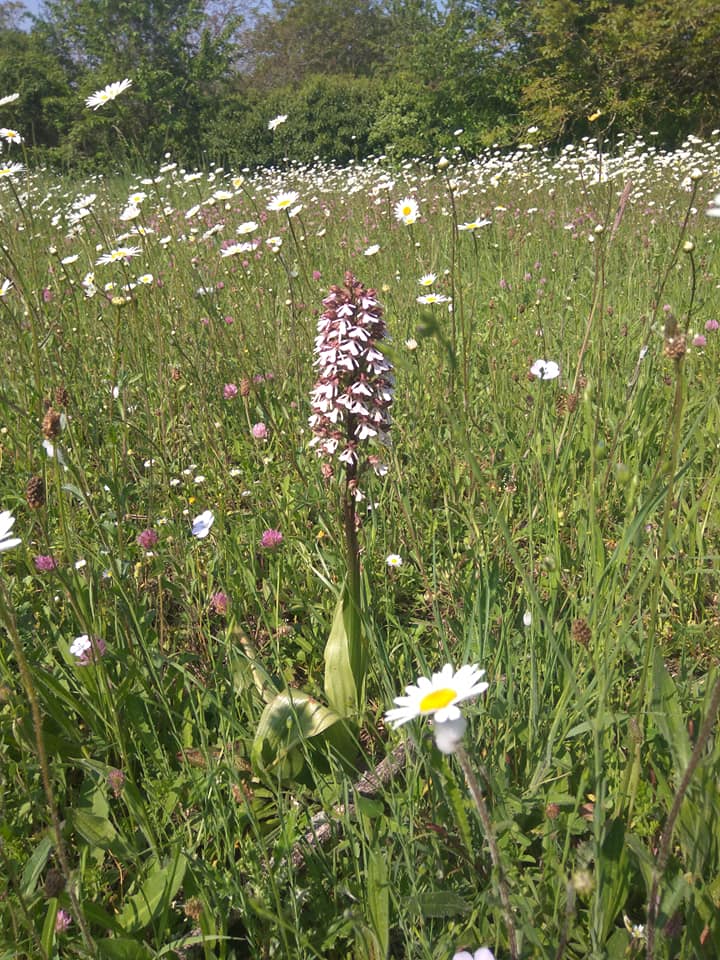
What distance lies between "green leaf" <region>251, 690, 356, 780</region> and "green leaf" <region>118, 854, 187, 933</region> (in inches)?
8.6

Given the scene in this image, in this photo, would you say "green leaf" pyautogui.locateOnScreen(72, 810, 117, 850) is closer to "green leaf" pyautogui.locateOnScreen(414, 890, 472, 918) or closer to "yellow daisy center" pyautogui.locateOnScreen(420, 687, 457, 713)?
"green leaf" pyautogui.locateOnScreen(414, 890, 472, 918)

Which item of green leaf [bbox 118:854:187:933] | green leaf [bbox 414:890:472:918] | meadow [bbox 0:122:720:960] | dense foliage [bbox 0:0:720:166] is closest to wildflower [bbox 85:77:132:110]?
meadow [bbox 0:122:720:960]

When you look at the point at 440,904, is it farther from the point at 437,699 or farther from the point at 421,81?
the point at 421,81

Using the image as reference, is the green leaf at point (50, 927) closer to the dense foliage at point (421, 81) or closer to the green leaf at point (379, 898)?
the green leaf at point (379, 898)

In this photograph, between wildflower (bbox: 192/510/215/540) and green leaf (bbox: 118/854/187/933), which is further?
wildflower (bbox: 192/510/215/540)

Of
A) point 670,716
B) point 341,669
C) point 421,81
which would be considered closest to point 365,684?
point 341,669

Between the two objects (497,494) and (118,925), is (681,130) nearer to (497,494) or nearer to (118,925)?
(497,494)

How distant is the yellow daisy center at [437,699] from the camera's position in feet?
2.23

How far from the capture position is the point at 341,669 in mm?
1324

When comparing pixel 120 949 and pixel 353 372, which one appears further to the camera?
pixel 353 372

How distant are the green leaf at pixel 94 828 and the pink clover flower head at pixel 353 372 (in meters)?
0.71

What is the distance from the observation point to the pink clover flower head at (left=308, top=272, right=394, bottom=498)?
1.24 m

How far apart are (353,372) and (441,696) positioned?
2.33 ft

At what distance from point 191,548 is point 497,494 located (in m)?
0.89
